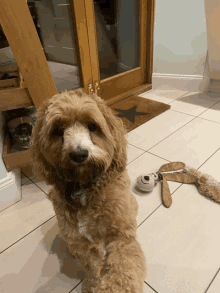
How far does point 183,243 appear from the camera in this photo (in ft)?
3.99

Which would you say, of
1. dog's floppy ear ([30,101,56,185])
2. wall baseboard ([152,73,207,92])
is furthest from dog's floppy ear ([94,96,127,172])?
wall baseboard ([152,73,207,92])

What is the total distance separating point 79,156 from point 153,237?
814 mm

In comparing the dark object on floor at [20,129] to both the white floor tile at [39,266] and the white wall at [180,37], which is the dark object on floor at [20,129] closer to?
the white floor tile at [39,266]

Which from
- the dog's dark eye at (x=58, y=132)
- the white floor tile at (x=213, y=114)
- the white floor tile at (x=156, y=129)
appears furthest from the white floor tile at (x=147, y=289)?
the white floor tile at (x=213, y=114)

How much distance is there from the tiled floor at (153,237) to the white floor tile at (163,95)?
1078 millimetres

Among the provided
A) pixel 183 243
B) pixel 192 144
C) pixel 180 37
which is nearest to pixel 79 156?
pixel 183 243

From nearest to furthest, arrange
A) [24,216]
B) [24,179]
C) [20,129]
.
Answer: [24,216] < [20,129] < [24,179]

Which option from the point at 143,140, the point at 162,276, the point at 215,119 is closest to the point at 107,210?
the point at 162,276

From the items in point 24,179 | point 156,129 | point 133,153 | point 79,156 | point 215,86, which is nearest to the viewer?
point 79,156

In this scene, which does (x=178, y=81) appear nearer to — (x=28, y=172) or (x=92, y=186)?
(x=28, y=172)

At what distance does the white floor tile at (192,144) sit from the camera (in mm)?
1839

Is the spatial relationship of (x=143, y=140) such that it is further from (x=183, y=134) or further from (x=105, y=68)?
(x=105, y=68)

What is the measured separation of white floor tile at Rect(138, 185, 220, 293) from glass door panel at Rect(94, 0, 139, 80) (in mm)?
2042

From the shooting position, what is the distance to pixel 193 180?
1.57 meters
